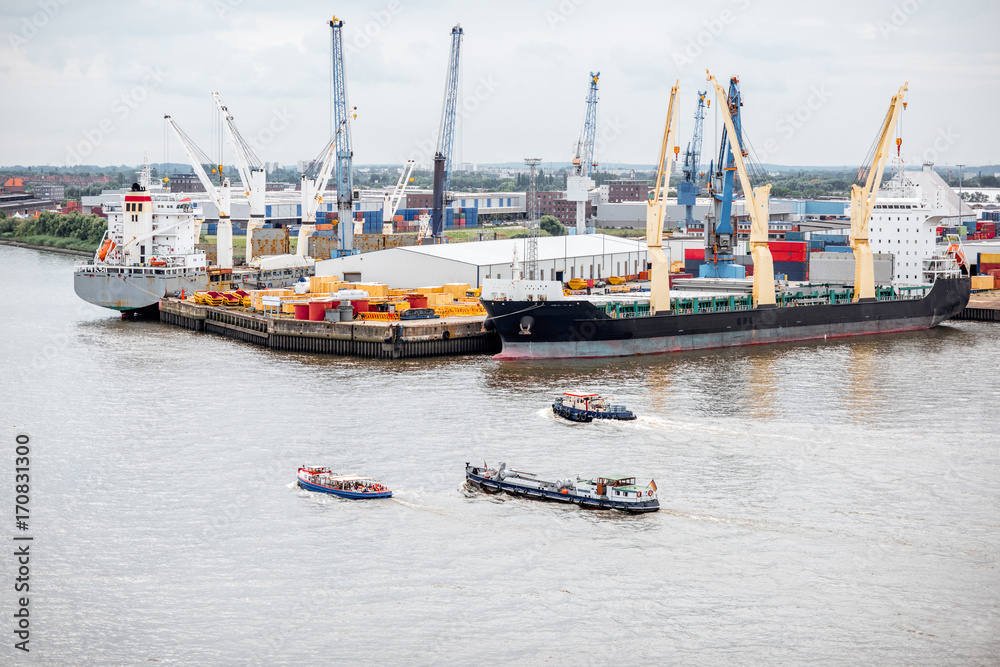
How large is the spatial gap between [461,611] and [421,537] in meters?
3.00

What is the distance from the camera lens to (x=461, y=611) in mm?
17484

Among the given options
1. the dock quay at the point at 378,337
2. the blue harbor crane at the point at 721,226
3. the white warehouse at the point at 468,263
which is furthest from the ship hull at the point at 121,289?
the blue harbor crane at the point at 721,226

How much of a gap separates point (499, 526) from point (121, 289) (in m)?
34.1

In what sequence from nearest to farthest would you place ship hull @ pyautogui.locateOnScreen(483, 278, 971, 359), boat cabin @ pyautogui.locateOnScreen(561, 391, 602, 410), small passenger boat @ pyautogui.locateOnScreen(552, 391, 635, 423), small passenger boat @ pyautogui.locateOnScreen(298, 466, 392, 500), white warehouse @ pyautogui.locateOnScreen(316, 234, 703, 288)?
small passenger boat @ pyautogui.locateOnScreen(298, 466, 392, 500) → small passenger boat @ pyautogui.locateOnScreen(552, 391, 635, 423) → boat cabin @ pyautogui.locateOnScreen(561, 391, 602, 410) → ship hull @ pyautogui.locateOnScreen(483, 278, 971, 359) → white warehouse @ pyautogui.locateOnScreen(316, 234, 703, 288)

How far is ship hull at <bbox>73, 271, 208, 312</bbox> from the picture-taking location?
164 feet

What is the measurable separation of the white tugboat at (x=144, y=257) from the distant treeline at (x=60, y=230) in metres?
41.6

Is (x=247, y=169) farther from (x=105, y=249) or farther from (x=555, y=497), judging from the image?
(x=555, y=497)

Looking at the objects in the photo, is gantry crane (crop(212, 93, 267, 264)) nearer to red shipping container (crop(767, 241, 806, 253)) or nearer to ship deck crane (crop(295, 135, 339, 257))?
ship deck crane (crop(295, 135, 339, 257))

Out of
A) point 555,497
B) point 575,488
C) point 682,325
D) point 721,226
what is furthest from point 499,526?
point 721,226

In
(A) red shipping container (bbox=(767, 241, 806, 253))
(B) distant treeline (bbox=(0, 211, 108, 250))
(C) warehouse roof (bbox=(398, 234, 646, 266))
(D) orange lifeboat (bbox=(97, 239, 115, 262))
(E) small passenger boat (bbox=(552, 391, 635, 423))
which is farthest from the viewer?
(B) distant treeline (bbox=(0, 211, 108, 250))

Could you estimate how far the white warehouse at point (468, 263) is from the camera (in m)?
49.8

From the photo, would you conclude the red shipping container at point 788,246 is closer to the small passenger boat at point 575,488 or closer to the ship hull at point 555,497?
the small passenger boat at point 575,488

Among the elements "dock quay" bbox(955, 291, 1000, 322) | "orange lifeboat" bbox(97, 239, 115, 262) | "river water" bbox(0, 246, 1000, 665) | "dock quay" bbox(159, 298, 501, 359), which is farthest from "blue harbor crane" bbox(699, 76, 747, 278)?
"orange lifeboat" bbox(97, 239, 115, 262)

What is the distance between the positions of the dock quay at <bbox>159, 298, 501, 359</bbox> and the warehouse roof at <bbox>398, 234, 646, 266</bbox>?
632 centimetres
